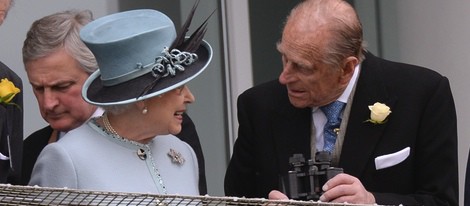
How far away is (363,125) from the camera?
5.42 meters

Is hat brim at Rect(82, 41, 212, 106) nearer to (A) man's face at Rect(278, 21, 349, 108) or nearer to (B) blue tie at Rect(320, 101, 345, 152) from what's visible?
(A) man's face at Rect(278, 21, 349, 108)

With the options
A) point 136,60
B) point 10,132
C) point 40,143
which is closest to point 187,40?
point 136,60

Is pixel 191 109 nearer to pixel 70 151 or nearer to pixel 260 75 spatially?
pixel 260 75

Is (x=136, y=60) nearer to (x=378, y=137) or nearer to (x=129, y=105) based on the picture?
(x=129, y=105)

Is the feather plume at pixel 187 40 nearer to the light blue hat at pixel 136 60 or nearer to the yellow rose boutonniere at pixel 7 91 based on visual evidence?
the light blue hat at pixel 136 60

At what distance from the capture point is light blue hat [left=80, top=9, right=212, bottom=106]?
4598 mm

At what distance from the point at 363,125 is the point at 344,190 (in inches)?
24.7

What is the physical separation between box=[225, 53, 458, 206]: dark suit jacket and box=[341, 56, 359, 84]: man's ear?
9 cm

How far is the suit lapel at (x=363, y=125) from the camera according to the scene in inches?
212

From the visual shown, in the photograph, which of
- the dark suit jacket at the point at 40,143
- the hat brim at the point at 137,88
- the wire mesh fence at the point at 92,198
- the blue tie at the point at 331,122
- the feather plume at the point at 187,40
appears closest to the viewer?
the wire mesh fence at the point at 92,198

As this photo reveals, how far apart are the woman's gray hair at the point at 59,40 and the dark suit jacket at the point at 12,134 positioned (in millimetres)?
214

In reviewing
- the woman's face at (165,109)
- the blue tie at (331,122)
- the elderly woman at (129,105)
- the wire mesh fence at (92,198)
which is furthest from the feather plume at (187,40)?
the wire mesh fence at (92,198)

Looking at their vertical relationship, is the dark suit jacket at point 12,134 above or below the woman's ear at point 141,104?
below

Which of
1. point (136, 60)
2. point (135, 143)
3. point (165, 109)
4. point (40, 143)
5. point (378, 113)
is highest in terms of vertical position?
point (136, 60)
